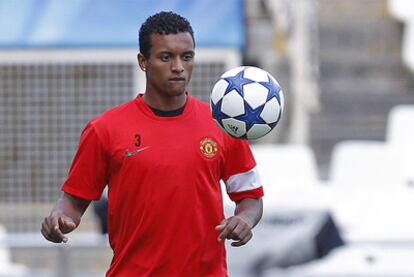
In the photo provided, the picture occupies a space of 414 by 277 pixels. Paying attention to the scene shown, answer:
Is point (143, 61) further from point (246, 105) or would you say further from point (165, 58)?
point (246, 105)

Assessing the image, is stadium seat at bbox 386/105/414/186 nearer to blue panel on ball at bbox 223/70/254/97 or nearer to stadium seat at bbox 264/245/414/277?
stadium seat at bbox 264/245/414/277

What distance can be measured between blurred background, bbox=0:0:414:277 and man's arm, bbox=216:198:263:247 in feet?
12.5

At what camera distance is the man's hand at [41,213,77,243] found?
190 inches

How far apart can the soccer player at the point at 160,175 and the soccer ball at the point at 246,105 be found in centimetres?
7

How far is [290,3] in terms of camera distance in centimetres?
1395

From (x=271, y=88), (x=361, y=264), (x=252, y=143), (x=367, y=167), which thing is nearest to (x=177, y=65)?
(x=271, y=88)

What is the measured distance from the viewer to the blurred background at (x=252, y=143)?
9.23m

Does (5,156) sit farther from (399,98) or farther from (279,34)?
(399,98)

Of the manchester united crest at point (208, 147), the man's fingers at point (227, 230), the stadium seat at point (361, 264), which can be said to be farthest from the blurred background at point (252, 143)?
the man's fingers at point (227, 230)

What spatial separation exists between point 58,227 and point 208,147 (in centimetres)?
59

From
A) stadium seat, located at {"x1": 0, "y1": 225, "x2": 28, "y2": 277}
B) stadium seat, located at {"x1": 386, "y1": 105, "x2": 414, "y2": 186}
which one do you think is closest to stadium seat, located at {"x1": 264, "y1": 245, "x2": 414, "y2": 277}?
stadium seat, located at {"x1": 0, "y1": 225, "x2": 28, "y2": 277}

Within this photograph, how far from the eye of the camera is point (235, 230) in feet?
Result: 15.6

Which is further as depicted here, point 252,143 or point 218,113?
point 252,143

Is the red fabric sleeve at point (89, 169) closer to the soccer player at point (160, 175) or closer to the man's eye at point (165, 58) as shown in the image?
the soccer player at point (160, 175)
